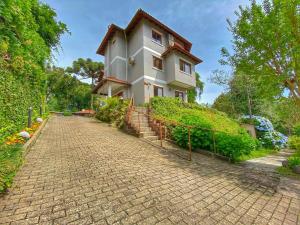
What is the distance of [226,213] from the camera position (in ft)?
9.82

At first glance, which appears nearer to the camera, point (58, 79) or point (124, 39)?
point (124, 39)

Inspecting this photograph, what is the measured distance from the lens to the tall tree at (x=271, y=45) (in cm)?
584

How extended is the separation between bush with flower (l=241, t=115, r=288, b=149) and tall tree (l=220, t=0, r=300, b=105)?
963 centimetres

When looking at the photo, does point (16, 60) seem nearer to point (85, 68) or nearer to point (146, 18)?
point (146, 18)

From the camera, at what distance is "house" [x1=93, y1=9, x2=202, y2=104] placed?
16.8m

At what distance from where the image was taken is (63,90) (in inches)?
1240

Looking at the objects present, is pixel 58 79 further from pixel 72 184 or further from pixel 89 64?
pixel 72 184

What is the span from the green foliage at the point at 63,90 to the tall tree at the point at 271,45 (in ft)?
95.3

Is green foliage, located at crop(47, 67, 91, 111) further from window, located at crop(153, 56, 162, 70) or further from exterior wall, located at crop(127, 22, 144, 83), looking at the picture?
window, located at crop(153, 56, 162, 70)

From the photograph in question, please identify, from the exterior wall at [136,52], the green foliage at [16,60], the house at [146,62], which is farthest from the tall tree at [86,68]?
the green foliage at [16,60]

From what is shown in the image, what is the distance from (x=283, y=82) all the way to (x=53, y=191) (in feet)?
28.7

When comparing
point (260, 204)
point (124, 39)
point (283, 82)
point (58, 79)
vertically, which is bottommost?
point (260, 204)

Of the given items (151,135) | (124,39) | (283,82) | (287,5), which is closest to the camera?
(287,5)

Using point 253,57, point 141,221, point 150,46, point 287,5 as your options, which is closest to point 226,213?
point 141,221
